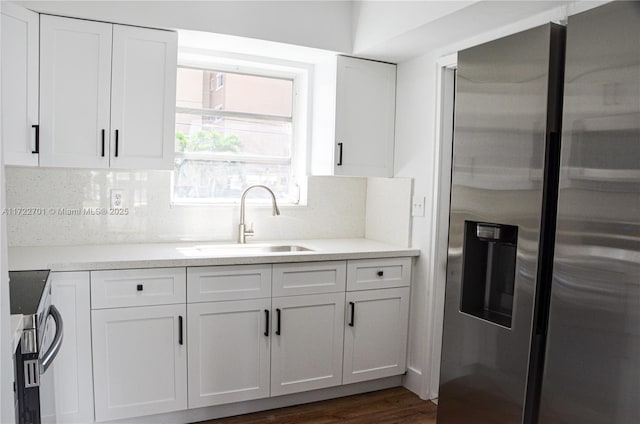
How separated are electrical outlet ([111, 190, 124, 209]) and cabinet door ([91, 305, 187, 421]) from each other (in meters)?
0.78

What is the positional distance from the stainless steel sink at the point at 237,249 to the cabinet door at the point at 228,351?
0.34 meters

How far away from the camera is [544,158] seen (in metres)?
1.80

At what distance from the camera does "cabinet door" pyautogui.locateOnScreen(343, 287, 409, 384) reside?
2.90 m

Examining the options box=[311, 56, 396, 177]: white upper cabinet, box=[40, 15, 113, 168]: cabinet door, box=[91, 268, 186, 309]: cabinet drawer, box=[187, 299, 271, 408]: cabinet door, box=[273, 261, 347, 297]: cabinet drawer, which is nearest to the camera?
box=[91, 268, 186, 309]: cabinet drawer

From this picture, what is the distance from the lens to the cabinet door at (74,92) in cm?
241

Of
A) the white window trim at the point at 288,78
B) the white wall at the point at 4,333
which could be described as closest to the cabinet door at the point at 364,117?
the white window trim at the point at 288,78

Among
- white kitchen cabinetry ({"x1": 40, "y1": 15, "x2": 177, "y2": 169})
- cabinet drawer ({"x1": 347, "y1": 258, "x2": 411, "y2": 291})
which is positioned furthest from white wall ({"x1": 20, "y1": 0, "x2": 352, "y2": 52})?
cabinet drawer ({"x1": 347, "y1": 258, "x2": 411, "y2": 291})

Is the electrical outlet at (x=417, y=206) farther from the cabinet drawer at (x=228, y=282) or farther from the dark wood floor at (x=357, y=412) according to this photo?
the dark wood floor at (x=357, y=412)

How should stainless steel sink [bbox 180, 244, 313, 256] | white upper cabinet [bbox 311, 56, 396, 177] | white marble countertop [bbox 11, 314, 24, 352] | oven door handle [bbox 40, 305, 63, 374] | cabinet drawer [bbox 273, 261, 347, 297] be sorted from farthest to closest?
white upper cabinet [bbox 311, 56, 396, 177]
stainless steel sink [bbox 180, 244, 313, 256]
cabinet drawer [bbox 273, 261, 347, 297]
oven door handle [bbox 40, 305, 63, 374]
white marble countertop [bbox 11, 314, 24, 352]

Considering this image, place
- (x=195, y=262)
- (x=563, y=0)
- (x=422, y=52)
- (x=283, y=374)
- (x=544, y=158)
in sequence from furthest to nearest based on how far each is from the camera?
(x=422, y=52) < (x=283, y=374) < (x=195, y=262) < (x=563, y=0) < (x=544, y=158)

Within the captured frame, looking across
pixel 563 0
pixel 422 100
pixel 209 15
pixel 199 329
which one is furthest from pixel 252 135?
pixel 563 0

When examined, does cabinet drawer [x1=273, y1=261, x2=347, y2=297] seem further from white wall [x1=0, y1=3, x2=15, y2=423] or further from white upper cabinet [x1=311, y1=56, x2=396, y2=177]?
white wall [x1=0, y1=3, x2=15, y2=423]

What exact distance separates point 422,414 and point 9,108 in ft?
8.49

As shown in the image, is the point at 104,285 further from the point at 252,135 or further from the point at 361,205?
the point at 361,205
